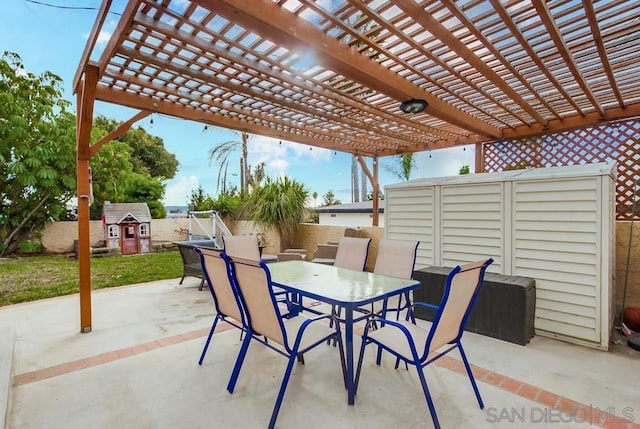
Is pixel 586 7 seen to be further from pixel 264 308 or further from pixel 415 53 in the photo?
pixel 264 308

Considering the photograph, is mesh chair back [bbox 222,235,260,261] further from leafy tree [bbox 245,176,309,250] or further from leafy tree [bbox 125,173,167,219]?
leafy tree [bbox 125,173,167,219]

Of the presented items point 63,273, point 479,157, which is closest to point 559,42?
point 479,157

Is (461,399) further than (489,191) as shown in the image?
No

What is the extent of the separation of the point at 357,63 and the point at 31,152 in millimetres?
9772

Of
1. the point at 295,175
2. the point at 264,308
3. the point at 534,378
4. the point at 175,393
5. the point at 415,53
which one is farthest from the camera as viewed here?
the point at 295,175

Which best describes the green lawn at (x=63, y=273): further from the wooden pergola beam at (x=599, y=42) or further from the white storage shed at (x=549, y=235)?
the wooden pergola beam at (x=599, y=42)

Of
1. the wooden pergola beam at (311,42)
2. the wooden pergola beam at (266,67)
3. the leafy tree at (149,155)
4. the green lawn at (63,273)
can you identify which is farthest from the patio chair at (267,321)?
the leafy tree at (149,155)

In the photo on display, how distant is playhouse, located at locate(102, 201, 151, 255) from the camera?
10.8 m

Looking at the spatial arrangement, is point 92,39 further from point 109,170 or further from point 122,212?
point 122,212

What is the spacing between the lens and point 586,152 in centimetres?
523

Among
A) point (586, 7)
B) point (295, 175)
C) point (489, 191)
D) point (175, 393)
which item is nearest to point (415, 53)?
point (586, 7)

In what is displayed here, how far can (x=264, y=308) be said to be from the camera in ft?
7.56

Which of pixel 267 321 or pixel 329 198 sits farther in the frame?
pixel 329 198

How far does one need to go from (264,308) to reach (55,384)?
192cm
